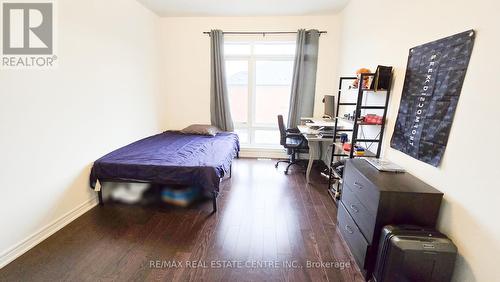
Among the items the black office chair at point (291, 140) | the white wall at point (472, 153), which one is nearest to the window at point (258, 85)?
the black office chair at point (291, 140)

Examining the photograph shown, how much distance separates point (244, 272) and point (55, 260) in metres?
1.49

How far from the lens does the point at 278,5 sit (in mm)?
3479

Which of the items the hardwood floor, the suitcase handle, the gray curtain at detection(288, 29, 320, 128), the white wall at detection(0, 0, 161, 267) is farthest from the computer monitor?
the white wall at detection(0, 0, 161, 267)

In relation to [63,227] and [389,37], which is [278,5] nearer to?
[389,37]

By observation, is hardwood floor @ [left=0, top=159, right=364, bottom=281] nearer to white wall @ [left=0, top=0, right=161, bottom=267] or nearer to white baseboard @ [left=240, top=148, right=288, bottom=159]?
white wall @ [left=0, top=0, right=161, bottom=267]

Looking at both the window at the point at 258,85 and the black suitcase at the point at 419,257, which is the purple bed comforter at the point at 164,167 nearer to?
the black suitcase at the point at 419,257

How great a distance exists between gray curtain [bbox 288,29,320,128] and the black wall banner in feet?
7.32

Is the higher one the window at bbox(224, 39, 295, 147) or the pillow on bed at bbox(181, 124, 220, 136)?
the window at bbox(224, 39, 295, 147)

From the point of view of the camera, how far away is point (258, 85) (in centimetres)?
443

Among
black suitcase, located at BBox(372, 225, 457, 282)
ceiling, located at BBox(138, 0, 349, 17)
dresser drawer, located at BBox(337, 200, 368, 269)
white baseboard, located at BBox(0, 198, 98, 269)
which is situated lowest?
white baseboard, located at BBox(0, 198, 98, 269)

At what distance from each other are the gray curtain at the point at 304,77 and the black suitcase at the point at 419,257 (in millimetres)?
2991

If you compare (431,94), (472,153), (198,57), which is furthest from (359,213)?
(198,57)

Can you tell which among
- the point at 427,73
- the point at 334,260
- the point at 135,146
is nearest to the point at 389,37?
the point at 427,73

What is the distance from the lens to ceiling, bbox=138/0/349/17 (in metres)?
3.39
